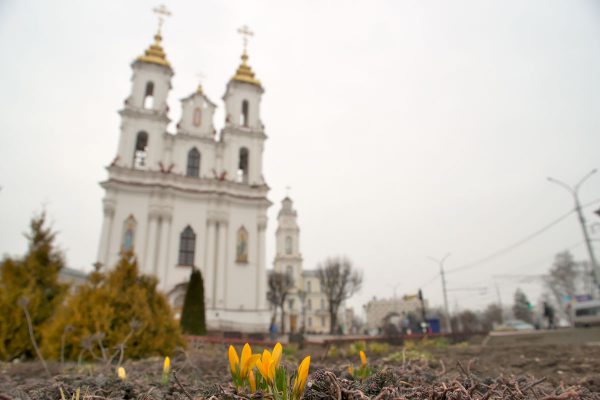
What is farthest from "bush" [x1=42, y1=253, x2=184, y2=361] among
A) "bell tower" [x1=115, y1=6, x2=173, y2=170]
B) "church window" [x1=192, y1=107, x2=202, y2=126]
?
"church window" [x1=192, y1=107, x2=202, y2=126]

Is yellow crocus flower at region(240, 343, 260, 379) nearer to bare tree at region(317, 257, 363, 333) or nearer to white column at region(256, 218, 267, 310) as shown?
white column at region(256, 218, 267, 310)

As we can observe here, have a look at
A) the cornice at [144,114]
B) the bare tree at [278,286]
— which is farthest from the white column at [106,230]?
the bare tree at [278,286]

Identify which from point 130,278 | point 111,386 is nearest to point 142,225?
point 130,278

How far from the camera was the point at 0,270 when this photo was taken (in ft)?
34.1

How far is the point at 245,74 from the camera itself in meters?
35.2

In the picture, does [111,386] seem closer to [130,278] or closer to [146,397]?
[146,397]

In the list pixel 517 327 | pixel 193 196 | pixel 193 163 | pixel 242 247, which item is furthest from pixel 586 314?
pixel 193 163

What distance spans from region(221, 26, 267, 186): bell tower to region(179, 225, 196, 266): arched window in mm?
5732

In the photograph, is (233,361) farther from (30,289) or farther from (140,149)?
(140,149)

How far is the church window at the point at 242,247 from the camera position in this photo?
28500 millimetres

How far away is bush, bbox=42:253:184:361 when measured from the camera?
23.6 feet

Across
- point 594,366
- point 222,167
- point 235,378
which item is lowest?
point 594,366

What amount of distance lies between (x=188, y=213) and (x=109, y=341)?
2227 centimetres

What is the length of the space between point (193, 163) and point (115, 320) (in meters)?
24.8
